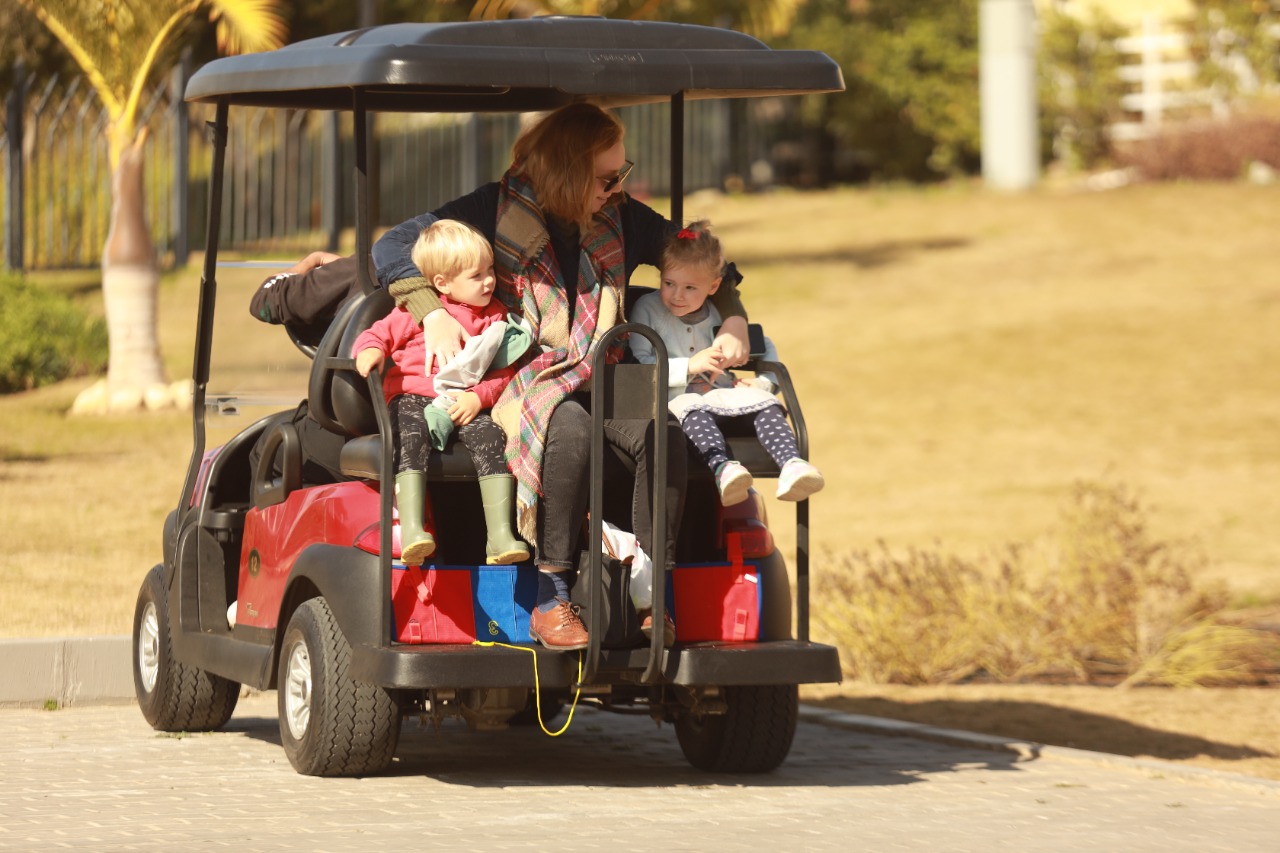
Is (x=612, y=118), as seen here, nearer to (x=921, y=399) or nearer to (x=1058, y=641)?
(x=1058, y=641)

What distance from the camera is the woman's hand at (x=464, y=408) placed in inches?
243

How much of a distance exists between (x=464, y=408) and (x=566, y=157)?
2.97ft

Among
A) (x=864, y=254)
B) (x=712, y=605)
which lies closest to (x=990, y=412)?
(x=864, y=254)

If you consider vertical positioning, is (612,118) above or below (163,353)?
above

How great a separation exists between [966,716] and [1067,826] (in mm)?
2888

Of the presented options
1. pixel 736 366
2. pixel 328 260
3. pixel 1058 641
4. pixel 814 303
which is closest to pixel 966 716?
pixel 1058 641

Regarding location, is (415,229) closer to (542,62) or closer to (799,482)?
(542,62)

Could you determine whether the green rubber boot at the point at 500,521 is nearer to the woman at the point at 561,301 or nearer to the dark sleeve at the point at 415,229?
the woman at the point at 561,301

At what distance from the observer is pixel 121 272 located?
15.4 meters

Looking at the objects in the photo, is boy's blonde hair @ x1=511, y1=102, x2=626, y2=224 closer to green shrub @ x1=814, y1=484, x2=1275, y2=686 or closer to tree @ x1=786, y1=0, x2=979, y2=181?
green shrub @ x1=814, y1=484, x2=1275, y2=686

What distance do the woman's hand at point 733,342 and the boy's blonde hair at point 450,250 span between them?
2.46 feet

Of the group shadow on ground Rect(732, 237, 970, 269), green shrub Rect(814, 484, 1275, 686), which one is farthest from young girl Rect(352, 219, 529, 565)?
shadow on ground Rect(732, 237, 970, 269)

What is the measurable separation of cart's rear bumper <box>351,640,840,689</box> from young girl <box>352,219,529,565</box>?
268 millimetres

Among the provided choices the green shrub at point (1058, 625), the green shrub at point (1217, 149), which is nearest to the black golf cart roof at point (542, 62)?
the green shrub at point (1058, 625)
